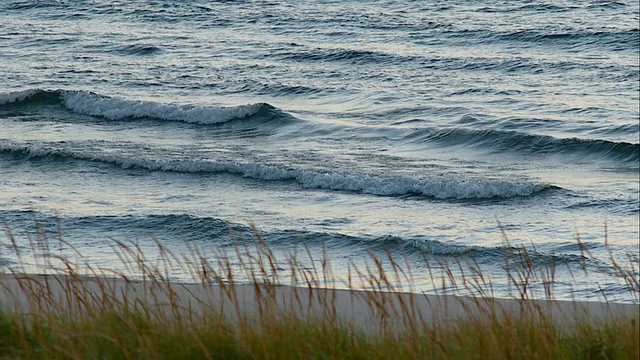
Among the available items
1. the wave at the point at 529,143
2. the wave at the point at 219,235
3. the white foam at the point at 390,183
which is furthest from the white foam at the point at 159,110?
the wave at the point at 219,235

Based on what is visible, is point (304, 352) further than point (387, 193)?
No

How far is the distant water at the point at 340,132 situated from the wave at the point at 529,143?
43mm

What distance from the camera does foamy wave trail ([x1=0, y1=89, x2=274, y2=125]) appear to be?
1860cm

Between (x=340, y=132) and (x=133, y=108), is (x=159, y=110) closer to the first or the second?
(x=133, y=108)

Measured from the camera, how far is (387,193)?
1235cm

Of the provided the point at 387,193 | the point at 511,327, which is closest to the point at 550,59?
the point at 387,193

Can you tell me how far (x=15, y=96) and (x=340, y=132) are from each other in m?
8.19

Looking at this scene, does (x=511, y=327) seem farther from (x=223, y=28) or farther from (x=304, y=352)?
(x=223, y=28)

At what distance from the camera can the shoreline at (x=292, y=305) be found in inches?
173

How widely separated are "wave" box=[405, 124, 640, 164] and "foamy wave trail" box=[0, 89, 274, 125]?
13.6ft

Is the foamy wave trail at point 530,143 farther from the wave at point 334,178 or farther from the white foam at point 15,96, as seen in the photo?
the white foam at point 15,96

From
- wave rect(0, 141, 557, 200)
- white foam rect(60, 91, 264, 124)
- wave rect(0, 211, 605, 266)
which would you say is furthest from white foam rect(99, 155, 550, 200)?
white foam rect(60, 91, 264, 124)

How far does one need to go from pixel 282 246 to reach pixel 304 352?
5587 millimetres

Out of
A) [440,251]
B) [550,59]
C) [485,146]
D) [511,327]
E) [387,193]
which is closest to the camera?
[511,327]
